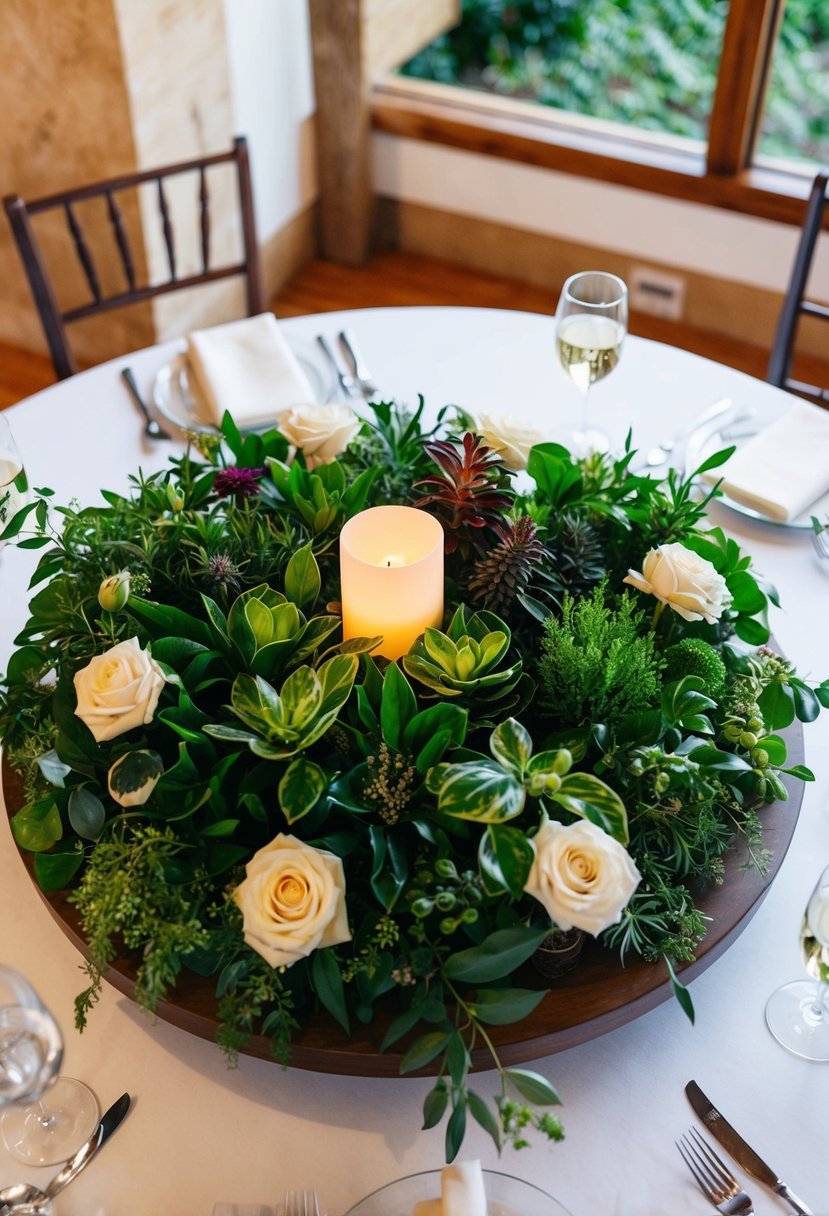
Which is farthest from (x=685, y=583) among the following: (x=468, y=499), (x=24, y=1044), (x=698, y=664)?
(x=24, y=1044)

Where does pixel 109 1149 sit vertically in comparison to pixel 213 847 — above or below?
below

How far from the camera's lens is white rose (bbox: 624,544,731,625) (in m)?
1.08

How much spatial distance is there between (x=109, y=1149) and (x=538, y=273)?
9.35 ft

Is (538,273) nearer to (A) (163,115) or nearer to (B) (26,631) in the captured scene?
(A) (163,115)

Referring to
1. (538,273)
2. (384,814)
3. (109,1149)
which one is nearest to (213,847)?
(384,814)

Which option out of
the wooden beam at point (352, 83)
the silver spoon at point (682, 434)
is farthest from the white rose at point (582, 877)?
the wooden beam at point (352, 83)

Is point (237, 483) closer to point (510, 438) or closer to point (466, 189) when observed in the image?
point (510, 438)

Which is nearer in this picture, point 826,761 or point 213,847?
point 213,847

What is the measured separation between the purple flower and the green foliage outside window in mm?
2640

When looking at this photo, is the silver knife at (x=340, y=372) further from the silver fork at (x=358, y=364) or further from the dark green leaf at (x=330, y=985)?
the dark green leaf at (x=330, y=985)

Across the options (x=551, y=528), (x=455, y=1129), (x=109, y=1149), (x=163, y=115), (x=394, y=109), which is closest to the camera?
(x=455, y=1129)

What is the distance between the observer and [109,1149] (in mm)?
927

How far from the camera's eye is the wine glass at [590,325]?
1.47 m

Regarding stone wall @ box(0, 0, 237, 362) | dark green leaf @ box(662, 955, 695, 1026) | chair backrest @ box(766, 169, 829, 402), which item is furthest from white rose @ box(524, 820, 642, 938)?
stone wall @ box(0, 0, 237, 362)
